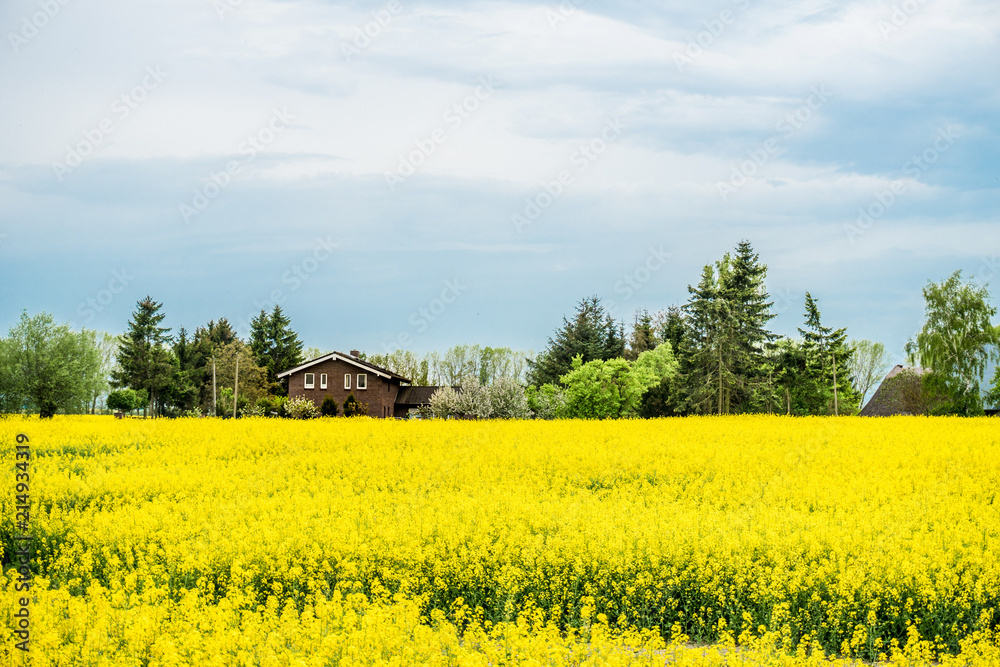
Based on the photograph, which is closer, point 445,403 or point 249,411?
point 445,403

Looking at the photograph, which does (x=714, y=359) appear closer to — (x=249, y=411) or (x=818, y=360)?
(x=818, y=360)

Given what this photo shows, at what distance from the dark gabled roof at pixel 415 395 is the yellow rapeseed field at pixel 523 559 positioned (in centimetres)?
5377

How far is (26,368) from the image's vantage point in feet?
130

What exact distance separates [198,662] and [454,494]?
8882 millimetres

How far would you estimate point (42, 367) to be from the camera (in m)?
39.7

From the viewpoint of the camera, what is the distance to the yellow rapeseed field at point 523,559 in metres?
8.17

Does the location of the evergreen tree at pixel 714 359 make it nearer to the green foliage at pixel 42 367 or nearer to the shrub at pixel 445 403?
the shrub at pixel 445 403

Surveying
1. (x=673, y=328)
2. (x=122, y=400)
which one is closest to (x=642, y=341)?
(x=673, y=328)

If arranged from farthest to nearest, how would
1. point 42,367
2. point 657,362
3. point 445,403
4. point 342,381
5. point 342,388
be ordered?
point 657,362
point 342,381
point 342,388
point 445,403
point 42,367

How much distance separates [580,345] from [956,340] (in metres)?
31.1

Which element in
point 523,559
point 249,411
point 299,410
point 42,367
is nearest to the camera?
point 523,559

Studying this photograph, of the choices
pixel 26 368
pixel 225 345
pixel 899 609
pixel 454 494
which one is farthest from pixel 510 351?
pixel 899 609

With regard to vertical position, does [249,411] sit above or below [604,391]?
below

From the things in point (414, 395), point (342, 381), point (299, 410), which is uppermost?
point (342, 381)
